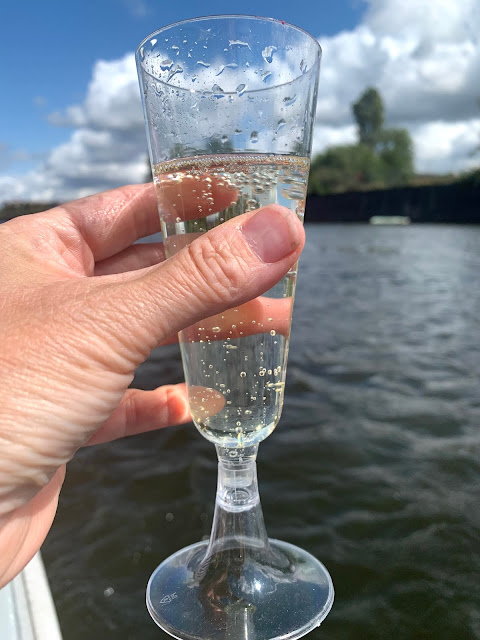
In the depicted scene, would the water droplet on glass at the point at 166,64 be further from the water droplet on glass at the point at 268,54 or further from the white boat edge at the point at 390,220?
the white boat edge at the point at 390,220

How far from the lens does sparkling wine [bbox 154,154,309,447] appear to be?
4.09ft

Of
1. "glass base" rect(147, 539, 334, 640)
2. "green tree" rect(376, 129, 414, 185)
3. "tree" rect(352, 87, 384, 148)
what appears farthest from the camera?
"tree" rect(352, 87, 384, 148)

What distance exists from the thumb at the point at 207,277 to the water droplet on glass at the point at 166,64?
443mm

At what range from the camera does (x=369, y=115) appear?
7788 cm

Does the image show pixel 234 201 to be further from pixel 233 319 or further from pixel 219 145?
pixel 233 319

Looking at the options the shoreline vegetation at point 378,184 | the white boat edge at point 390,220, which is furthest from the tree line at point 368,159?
the white boat edge at point 390,220

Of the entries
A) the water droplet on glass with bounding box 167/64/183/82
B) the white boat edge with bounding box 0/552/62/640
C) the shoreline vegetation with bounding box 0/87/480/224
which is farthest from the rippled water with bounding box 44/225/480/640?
the shoreline vegetation with bounding box 0/87/480/224

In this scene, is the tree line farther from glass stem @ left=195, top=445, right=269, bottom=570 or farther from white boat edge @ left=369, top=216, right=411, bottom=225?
glass stem @ left=195, top=445, right=269, bottom=570

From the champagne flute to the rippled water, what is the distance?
420 millimetres

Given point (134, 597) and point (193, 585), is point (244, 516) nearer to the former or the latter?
point (193, 585)

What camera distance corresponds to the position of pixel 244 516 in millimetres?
1499

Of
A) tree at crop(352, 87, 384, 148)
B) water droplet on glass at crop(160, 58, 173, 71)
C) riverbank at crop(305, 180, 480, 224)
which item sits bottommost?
riverbank at crop(305, 180, 480, 224)

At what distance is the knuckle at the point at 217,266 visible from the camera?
1044 mm

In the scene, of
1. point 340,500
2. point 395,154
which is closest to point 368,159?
point 395,154
